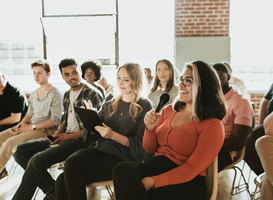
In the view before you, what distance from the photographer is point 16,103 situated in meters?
3.04

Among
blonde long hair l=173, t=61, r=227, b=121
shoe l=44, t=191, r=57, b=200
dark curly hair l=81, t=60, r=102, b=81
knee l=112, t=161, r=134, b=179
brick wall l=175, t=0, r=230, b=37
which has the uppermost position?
brick wall l=175, t=0, r=230, b=37

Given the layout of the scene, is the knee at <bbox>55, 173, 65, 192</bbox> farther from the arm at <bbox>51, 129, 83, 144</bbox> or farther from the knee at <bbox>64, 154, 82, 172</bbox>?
the arm at <bbox>51, 129, 83, 144</bbox>

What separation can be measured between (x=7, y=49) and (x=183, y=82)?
18.7ft

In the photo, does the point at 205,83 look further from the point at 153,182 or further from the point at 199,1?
the point at 199,1

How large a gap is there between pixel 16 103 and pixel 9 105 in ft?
0.33

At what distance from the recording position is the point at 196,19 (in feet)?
17.0

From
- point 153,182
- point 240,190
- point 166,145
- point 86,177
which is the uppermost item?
point 166,145

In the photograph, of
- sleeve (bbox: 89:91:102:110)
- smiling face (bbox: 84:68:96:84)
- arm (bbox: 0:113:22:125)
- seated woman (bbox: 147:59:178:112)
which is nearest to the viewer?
sleeve (bbox: 89:91:102:110)

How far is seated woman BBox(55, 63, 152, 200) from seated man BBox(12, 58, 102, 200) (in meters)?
0.36

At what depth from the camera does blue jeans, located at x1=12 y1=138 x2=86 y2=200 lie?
6.58 ft

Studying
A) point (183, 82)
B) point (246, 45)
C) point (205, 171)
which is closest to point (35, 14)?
point (246, 45)

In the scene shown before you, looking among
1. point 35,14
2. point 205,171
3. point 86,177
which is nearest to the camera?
point 205,171

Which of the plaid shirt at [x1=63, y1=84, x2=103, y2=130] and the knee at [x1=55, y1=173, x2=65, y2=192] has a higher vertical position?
the plaid shirt at [x1=63, y1=84, x2=103, y2=130]

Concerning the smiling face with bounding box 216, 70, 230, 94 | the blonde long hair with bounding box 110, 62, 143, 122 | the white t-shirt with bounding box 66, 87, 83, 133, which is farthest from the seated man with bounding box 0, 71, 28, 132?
the smiling face with bounding box 216, 70, 230, 94
